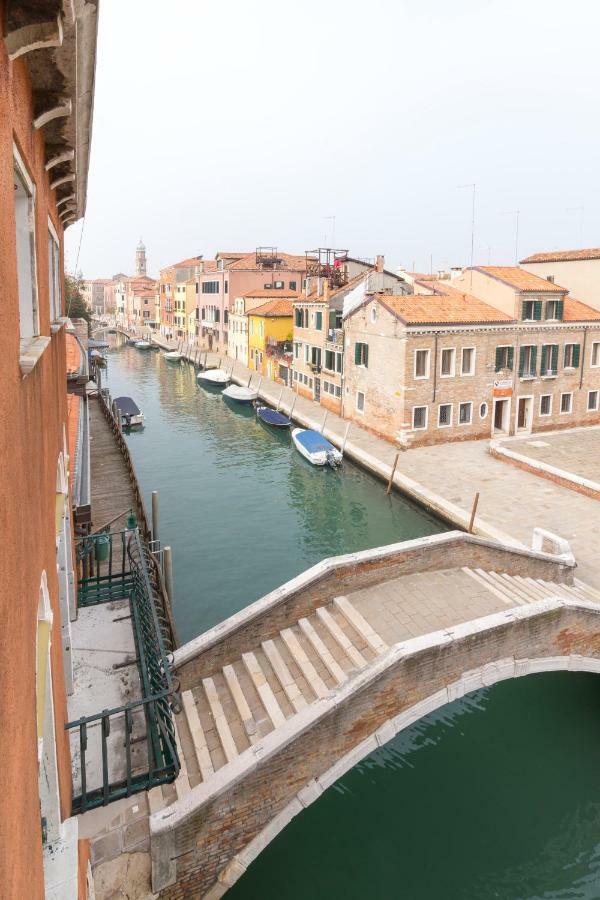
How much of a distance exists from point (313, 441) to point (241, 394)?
43.5 ft

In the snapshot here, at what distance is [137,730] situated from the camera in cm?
700

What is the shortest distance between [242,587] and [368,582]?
5.96 meters

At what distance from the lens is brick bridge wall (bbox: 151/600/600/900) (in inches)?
289

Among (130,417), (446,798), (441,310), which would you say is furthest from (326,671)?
(130,417)

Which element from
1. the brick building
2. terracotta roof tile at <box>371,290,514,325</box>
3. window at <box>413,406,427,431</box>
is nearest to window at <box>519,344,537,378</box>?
terracotta roof tile at <box>371,290,514,325</box>

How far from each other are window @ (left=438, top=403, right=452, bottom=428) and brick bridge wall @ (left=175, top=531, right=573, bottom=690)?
1425 centimetres

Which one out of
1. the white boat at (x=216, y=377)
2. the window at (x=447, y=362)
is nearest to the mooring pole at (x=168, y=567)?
the window at (x=447, y=362)

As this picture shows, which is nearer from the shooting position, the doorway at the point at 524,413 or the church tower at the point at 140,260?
the doorway at the point at 524,413

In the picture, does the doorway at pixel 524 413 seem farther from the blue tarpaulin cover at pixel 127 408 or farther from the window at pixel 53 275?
the window at pixel 53 275

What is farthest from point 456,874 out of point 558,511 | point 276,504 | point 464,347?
point 464,347

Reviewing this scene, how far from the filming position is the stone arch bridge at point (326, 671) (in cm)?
759

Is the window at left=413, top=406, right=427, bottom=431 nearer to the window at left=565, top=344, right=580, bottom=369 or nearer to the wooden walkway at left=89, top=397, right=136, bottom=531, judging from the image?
the window at left=565, top=344, right=580, bottom=369

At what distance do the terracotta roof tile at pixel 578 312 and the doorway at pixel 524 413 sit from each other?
156 inches

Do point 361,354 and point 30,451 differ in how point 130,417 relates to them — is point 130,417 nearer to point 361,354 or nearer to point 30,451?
point 361,354
